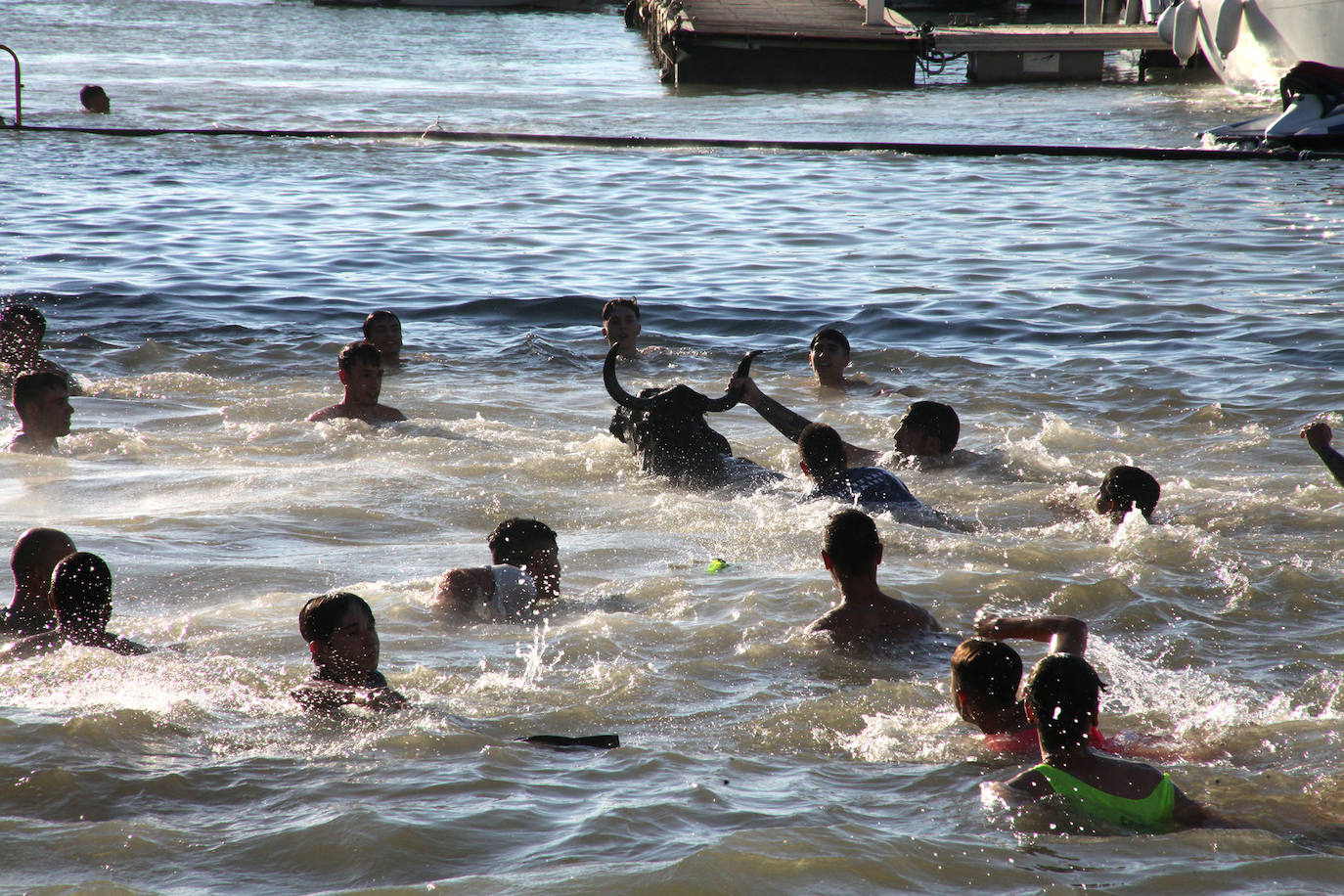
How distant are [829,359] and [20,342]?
7.07m

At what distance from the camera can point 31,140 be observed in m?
25.2

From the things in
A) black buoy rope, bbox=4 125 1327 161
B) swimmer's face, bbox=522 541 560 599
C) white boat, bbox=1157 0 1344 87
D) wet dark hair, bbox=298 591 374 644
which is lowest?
swimmer's face, bbox=522 541 560 599

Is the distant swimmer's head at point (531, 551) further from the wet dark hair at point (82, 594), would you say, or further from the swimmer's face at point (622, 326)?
the swimmer's face at point (622, 326)

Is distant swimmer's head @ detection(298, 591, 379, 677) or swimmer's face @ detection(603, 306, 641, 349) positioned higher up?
swimmer's face @ detection(603, 306, 641, 349)

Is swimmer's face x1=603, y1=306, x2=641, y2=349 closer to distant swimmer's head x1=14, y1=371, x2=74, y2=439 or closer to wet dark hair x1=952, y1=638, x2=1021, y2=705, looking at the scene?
distant swimmer's head x1=14, y1=371, x2=74, y2=439

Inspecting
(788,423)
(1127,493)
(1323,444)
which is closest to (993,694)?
(1323,444)

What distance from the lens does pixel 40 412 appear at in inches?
372

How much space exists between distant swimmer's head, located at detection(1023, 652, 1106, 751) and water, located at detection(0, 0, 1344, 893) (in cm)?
40

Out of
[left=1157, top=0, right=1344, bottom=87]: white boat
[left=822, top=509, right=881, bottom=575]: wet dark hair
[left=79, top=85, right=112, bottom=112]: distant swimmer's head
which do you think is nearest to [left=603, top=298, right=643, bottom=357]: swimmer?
[left=822, top=509, right=881, bottom=575]: wet dark hair

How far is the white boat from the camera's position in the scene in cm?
2533

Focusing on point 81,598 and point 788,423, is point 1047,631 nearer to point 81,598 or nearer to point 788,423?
point 788,423

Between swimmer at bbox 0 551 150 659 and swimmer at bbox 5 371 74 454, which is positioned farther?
swimmer at bbox 5 371 74 454

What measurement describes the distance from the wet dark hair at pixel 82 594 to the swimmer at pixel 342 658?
1.14 m

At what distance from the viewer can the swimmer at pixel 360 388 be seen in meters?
10.5
